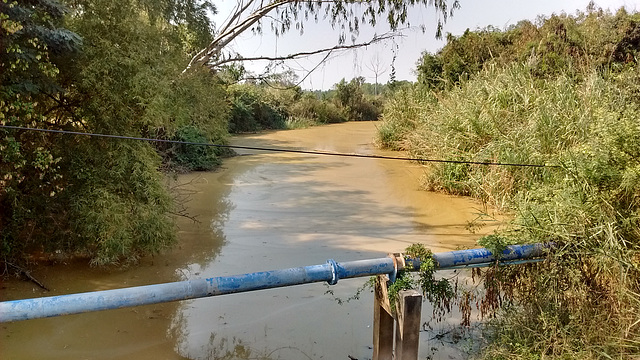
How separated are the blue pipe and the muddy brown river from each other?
3.16 ft

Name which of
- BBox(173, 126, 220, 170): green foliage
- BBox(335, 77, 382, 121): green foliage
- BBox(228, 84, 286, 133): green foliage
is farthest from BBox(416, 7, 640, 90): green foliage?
BBox(335, 77, 382, 121): green foliage

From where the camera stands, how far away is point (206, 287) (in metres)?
2.23

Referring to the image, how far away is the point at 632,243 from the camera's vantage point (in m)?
3.13

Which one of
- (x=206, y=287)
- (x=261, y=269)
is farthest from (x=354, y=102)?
(x=206, y=287)

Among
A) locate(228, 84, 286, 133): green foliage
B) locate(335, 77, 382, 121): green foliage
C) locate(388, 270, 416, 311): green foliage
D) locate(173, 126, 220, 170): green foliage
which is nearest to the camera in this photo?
locate(388, 270, 416, 311): green foliage

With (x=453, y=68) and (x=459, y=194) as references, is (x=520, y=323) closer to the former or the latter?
(x=459, y=194)

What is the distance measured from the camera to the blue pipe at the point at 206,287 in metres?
1.92

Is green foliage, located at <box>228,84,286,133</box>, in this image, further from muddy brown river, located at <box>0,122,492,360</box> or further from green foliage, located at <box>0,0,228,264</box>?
green foliage, located at <box>0,0,228,264</box>

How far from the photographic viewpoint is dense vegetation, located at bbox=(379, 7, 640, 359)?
9.60 feet

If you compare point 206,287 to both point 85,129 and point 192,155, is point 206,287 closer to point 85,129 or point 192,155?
point 85,129

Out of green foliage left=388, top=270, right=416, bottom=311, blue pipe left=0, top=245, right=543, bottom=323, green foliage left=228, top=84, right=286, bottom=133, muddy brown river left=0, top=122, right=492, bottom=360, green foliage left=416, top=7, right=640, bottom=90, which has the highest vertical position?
green foliage left=416, top=7, right=640, bottom=90

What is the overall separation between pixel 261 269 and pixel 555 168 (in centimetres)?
311

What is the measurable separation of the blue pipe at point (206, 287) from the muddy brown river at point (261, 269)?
3.16 ft

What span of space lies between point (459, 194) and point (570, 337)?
5706mm
